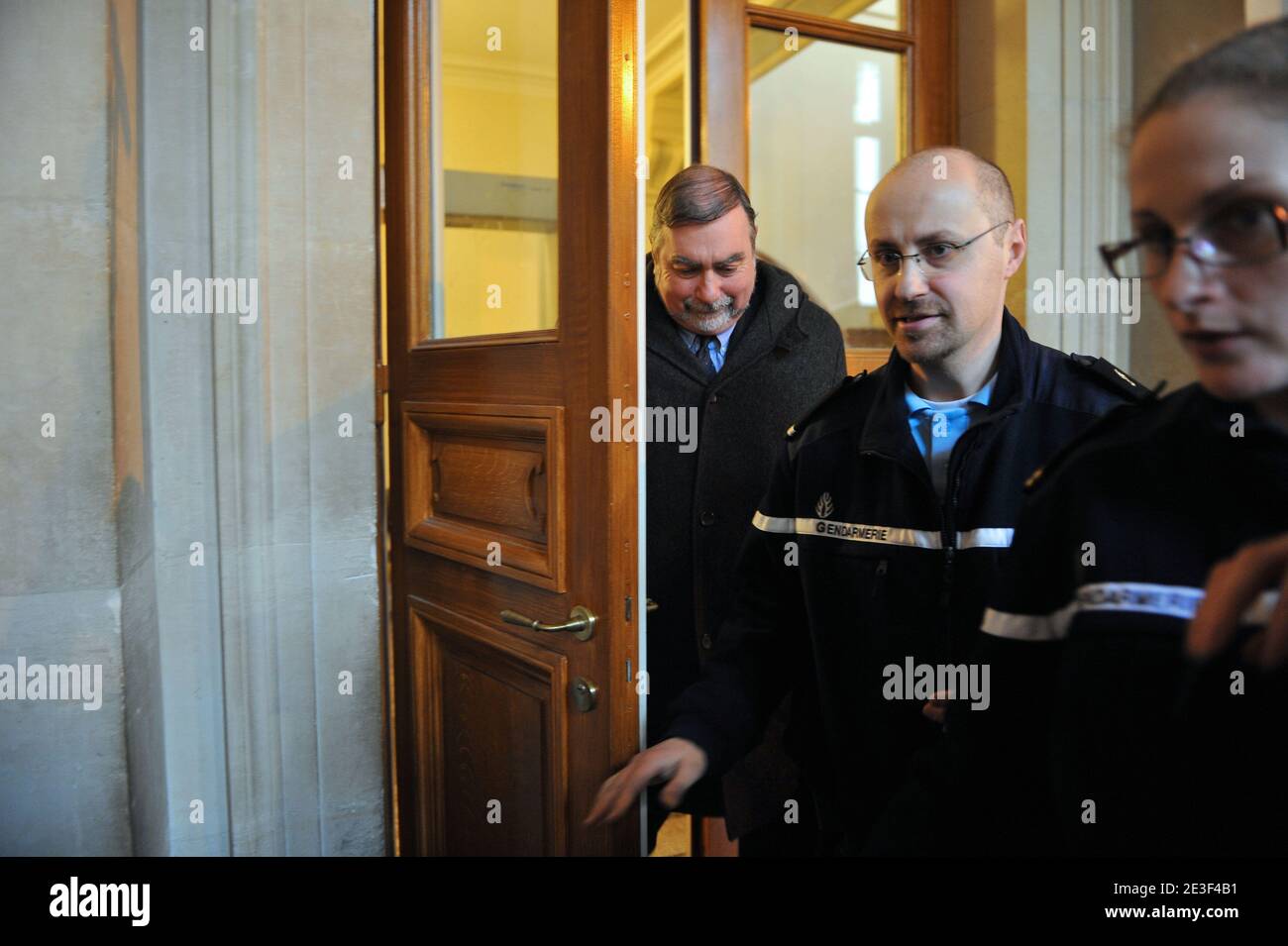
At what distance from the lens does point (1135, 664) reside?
2.56ft

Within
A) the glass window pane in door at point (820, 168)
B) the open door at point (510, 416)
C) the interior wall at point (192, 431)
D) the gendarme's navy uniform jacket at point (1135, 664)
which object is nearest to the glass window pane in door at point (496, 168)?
the open door at point (510, 416)

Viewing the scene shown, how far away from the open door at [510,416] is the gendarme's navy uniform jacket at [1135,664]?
606 mm

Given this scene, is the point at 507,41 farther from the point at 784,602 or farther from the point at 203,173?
the point at 784,602

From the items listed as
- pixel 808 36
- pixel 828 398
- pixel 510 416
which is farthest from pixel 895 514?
pixel 808 36

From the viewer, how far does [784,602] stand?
48.8 inches

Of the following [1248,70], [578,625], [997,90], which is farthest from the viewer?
[997,90]

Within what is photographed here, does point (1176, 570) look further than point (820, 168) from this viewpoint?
No

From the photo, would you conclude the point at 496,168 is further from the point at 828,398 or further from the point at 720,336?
the point at 828,398

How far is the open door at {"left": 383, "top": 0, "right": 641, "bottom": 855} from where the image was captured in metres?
1.34

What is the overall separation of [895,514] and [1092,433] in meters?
0.29

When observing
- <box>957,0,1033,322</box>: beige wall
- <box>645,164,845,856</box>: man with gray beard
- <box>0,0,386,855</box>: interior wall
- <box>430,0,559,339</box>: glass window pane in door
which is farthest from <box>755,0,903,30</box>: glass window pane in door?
<box>0,0,386,855</box>: interior wall

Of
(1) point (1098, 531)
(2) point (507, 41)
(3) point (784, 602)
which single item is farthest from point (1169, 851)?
(2) point (507, 41)

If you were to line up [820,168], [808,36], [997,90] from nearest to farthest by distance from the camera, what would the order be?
1. [997,90]
2. [808,36]
3. [820,168]

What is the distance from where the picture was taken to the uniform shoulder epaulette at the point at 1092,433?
798mm
